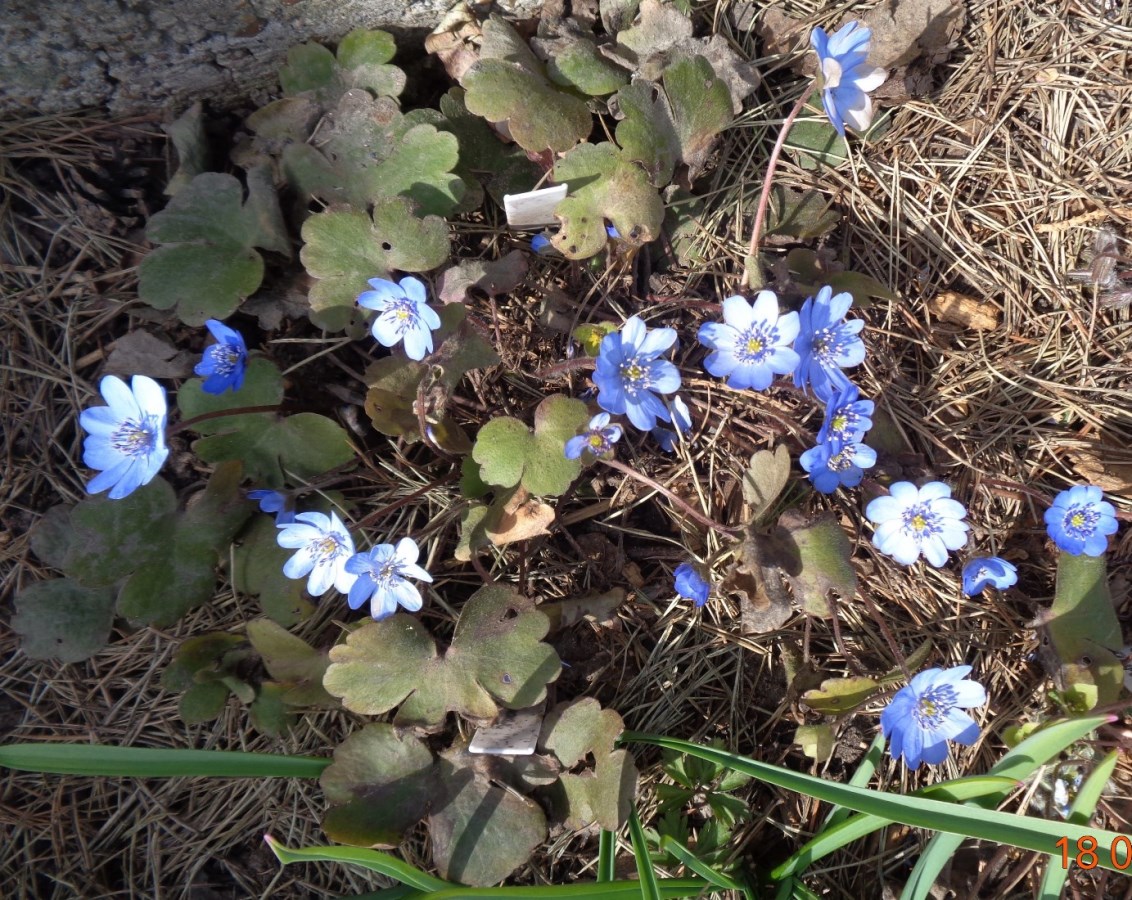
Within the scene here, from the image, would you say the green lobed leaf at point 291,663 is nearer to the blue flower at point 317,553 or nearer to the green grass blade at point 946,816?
the blue flower at point 317,553

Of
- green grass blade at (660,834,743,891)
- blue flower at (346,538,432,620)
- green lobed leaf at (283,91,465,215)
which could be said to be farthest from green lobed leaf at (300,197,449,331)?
Answer: green grass blade at (660,834,743,891)

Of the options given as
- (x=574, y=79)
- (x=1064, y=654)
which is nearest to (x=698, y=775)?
(x=1064, y=654)

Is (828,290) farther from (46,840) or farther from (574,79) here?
(46,840)

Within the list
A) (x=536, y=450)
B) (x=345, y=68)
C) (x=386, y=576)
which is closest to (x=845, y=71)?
(x=536, y=450)

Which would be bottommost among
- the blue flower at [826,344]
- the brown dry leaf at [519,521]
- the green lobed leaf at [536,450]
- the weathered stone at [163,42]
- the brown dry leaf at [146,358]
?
the brown dry leaf at [519,521]

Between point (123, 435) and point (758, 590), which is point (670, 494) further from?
point (123, 435)

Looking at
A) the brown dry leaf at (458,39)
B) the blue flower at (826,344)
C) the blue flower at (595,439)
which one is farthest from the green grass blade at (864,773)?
the brown dry leaf at (458,39)
